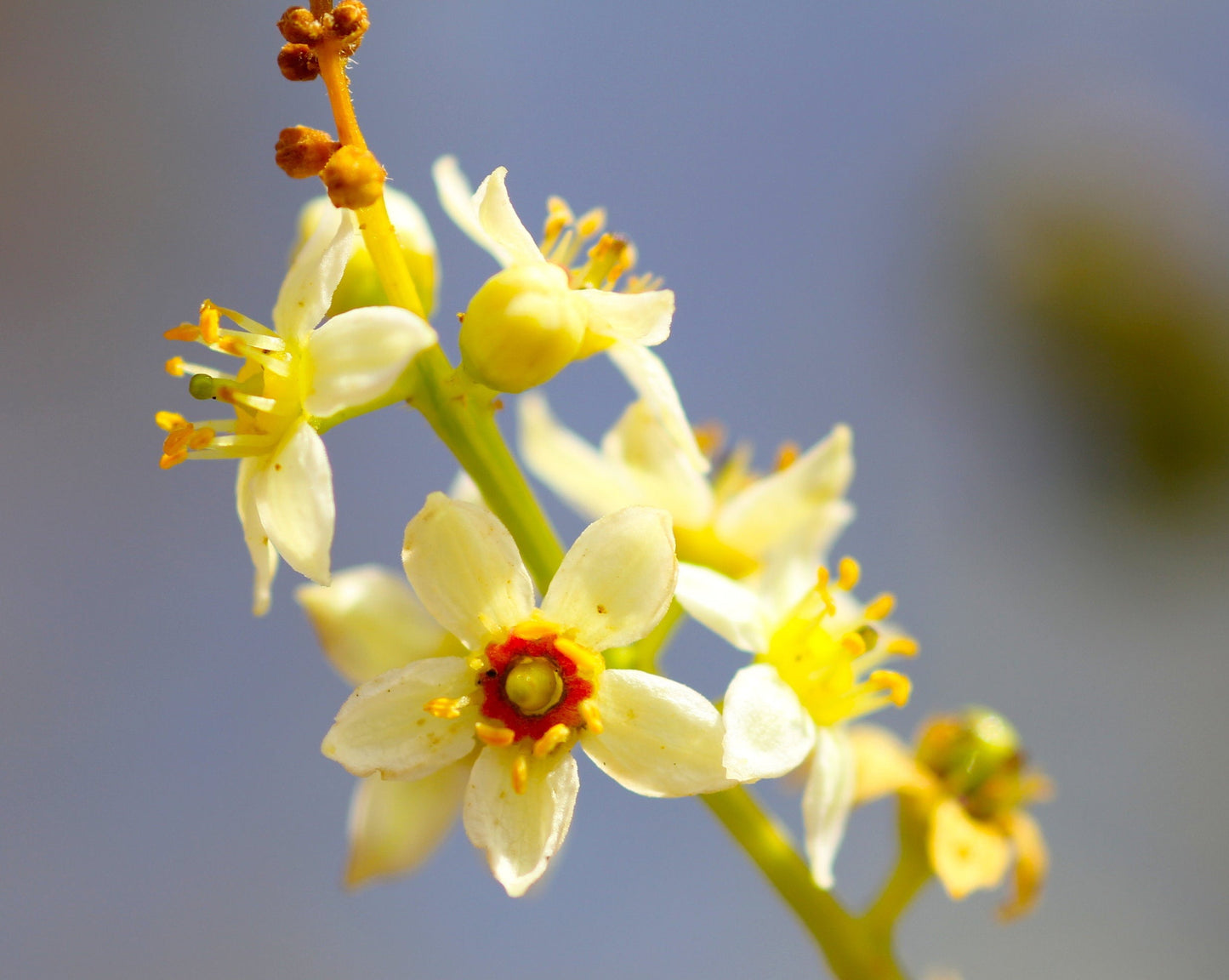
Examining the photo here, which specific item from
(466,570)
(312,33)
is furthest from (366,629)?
(312,33)

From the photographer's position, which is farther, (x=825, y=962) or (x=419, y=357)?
(x=825, y=962)

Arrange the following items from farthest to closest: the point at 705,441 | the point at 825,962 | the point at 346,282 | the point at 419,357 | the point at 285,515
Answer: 1. the point at 705,441
2. the point at 825,962
3. the point at 346,282
4. the point at 419,357
5. the point at 285,515

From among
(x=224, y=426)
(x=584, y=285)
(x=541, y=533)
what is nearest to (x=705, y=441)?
(x=584, y=285)

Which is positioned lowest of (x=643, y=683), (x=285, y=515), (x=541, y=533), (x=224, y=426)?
(x=643, y=683)

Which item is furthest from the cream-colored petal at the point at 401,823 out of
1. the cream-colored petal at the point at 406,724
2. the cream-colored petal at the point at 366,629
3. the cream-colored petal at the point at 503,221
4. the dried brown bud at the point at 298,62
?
the dried brown bud at the point at 298,62

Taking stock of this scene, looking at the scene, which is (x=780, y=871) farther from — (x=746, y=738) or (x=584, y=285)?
(x=584, y=285)

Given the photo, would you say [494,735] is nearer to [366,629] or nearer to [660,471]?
[366,629]

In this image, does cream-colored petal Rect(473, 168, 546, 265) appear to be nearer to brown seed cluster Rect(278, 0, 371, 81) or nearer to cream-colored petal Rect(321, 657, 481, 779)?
brown seed cluster Rect(278, 0, 371, 81)
